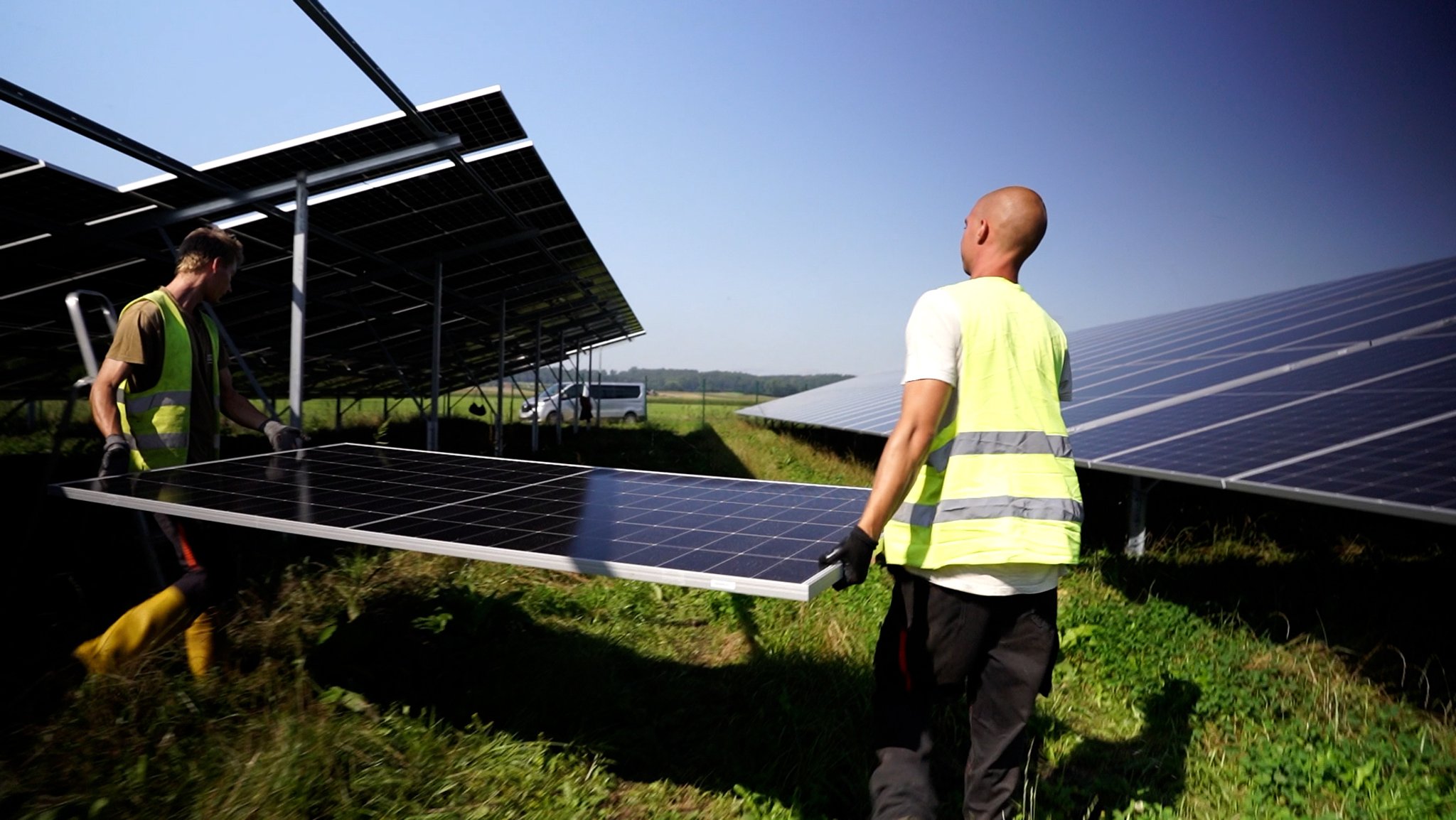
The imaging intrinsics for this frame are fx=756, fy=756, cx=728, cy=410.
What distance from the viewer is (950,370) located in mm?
2062

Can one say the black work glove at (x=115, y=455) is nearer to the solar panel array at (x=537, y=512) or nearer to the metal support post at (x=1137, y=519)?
the solar panel array at (x=537, y=512)

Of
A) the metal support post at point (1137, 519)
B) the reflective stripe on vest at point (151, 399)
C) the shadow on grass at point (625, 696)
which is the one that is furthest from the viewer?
the metal support post at point (1137, 519)

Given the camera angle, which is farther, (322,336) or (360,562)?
(322,336)

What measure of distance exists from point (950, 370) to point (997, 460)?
298mm

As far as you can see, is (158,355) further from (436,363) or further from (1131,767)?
(436,363)

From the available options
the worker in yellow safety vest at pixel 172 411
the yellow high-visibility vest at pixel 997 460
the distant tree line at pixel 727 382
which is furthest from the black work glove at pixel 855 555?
the distant tree line at pixel 727 382

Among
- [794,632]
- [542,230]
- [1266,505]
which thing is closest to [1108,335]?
[1266,505]

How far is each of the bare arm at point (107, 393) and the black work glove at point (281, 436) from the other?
0.78 m

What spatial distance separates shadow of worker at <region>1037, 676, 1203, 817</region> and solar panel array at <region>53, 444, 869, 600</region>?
1328 mm

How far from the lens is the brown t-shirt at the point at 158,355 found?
306 cm

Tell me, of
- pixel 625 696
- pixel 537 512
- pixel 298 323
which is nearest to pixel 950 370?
pixel 537 512

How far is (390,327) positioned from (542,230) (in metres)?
5.98

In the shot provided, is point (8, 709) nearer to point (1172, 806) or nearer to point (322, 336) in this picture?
point (1172, 806)

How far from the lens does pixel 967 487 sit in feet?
6.97
